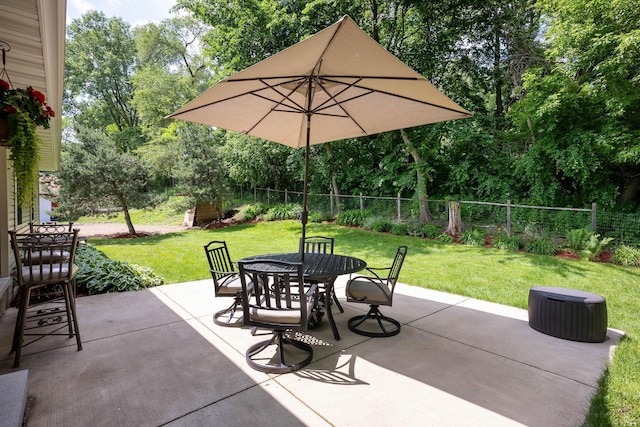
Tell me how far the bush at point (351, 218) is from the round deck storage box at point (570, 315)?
772 cm

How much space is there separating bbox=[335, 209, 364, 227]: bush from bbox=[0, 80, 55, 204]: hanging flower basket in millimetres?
9417

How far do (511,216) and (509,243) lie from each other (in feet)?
4.06

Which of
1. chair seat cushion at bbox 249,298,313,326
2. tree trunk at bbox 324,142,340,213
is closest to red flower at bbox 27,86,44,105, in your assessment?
chair seat cushion at bbox 249,298,313,326

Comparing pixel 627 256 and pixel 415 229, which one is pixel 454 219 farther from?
pixel 627 256

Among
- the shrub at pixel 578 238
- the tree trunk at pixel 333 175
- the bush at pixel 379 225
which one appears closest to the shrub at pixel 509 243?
the shrub at pixel 578 238

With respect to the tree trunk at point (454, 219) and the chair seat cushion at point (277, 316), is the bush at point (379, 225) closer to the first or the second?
the tree trunk at point (454, 219)

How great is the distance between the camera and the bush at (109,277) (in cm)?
477

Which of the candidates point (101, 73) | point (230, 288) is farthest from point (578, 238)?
point (101, 73)

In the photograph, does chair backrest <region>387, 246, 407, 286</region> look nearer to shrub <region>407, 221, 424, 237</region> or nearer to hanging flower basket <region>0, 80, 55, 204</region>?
hanging flower basket <region>0, 80, 55, 204</region>

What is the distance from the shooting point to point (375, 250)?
8.02 metres

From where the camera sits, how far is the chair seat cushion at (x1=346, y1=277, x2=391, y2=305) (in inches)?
131

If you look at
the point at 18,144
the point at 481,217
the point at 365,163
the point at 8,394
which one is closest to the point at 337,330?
the point at 8,394

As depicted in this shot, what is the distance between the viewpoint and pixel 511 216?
8.44 m

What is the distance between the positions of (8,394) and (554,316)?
184 inches
